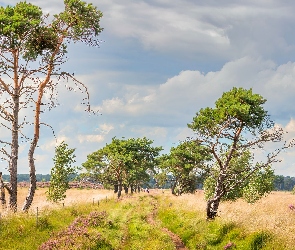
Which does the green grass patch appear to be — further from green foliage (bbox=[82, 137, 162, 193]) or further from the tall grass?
green foliage (bbox=[82, 137, 162, 193])

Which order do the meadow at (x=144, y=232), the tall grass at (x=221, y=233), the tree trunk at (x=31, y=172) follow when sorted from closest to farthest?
the tall grass at (x=221, y=233), the meadow at (x=144, y=232), the tree trunk at (x=31, y=172)

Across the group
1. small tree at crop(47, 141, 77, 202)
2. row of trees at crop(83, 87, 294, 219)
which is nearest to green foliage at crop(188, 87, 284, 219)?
row of trees at crop(83, 87, 294, 219)

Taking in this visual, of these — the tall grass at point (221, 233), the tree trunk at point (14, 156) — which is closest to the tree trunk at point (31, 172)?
the tree trunk at point (14, 156)

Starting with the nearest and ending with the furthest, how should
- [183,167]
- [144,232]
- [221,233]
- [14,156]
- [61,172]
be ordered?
[221,233]
[14,156]
[144,232]
[61,172]
[183,167]

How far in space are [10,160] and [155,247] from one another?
912 cm

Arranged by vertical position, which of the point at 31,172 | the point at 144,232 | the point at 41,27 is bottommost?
the point at 144,232

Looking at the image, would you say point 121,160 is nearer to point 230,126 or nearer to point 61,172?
point 61,172

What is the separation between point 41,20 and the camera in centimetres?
1761

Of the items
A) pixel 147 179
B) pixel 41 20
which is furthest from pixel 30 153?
pixel 147 179

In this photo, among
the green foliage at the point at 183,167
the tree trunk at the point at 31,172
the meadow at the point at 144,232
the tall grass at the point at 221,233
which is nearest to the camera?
the tall grass at the point at 221,233

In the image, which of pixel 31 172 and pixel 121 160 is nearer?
pixel 31 172

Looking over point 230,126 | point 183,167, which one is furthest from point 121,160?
point 230,126

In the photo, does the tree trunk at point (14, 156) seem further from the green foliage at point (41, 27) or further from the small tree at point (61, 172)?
the small tree at point (61, 172)

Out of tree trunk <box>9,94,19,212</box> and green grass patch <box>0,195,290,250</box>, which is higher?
tree trunk <box>9,94,19,212</box>
